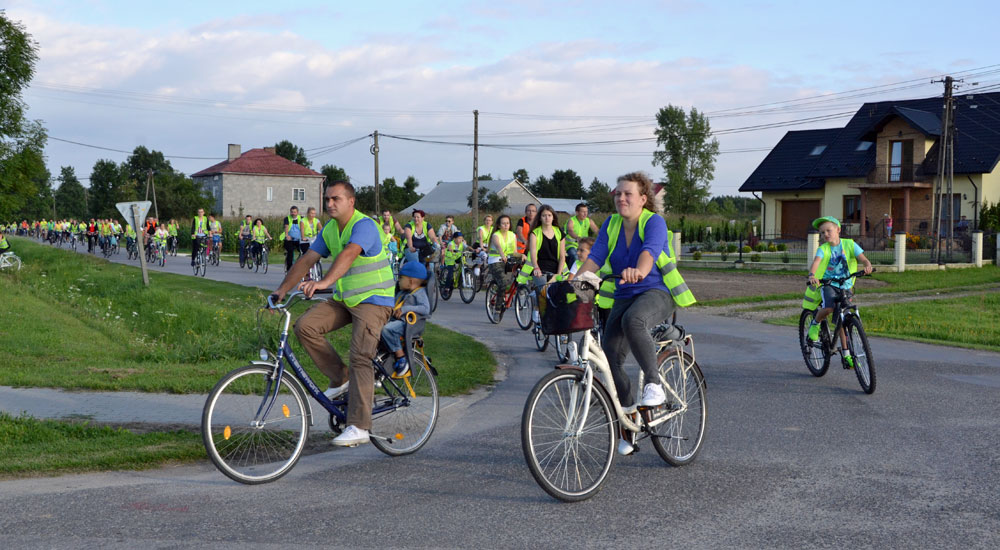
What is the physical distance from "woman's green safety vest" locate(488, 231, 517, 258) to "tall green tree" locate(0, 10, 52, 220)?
2903cm

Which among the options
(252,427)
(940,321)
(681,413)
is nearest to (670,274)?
(681,413)

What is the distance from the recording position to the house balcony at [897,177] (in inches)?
1842

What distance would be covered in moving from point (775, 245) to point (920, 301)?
2447 centimetres

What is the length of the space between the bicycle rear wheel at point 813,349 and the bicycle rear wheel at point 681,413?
4.12m

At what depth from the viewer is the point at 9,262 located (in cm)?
3144

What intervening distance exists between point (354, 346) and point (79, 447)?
7.02ft

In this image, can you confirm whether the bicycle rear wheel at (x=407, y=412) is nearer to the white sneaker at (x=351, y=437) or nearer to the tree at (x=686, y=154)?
the white sneaker at (x=351, y=437)

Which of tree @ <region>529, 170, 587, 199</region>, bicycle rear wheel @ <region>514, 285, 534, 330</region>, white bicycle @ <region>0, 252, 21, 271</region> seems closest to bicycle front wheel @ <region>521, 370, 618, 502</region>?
bicycle rear wheel @ <region>514, 285, 534, 330</region>

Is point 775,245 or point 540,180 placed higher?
point 540,180

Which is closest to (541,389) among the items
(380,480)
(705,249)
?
(380,480)

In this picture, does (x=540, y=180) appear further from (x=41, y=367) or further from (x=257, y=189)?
(x=41, y=367)

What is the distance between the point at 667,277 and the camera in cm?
614

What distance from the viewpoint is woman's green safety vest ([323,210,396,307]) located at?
6.34m

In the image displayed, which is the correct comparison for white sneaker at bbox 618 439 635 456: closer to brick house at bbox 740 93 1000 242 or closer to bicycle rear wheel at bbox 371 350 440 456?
bicycle rear wheel at bbox 371 350 440 456
